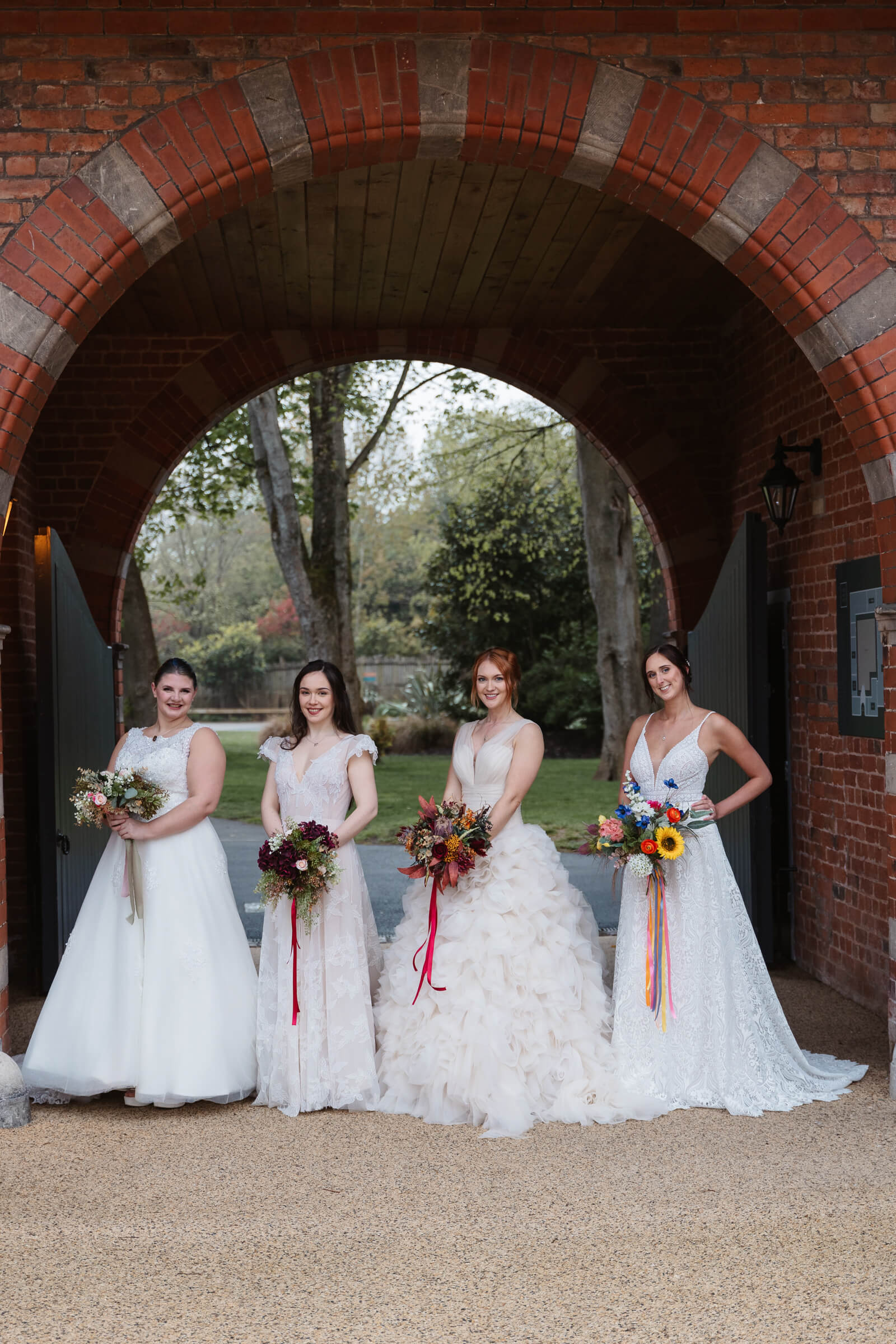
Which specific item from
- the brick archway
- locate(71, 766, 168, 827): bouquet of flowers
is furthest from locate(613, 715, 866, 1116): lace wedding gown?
locate(71, 766, 168, 827): bouquet of flowers

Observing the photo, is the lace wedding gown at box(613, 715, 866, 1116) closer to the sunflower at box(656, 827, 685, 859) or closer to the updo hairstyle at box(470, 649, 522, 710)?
the sunflower at box(656, 827, 685, 859)

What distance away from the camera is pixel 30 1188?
13.3 ft

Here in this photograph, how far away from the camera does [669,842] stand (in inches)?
194

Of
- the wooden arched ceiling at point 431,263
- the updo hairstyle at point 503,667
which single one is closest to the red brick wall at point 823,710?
the wooden arched ceiling at point 431,263

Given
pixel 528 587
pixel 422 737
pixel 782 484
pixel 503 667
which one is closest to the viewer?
pixel 503 667

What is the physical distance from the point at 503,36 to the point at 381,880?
26.0 feet

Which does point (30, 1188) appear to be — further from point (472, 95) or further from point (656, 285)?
point (656, 285)

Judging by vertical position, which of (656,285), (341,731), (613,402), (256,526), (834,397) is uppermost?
(256,526)

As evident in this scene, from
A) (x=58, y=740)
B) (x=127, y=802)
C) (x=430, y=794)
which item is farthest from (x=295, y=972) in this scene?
(x=430, y=794)

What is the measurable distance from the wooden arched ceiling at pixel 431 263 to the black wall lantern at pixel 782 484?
1324 mm

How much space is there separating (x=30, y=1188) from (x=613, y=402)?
21.1ft

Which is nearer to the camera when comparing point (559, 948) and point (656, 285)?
point (559, 948)

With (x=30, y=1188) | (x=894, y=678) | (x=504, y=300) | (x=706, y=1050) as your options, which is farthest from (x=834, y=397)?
(x=30, y=1188)

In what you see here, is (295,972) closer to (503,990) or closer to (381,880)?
(503,990)
